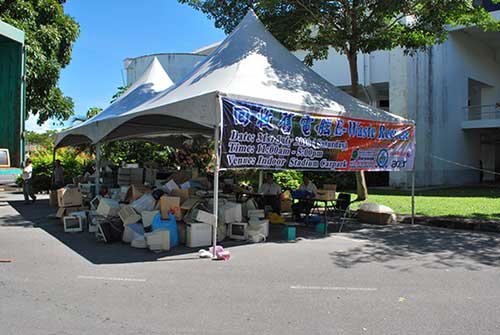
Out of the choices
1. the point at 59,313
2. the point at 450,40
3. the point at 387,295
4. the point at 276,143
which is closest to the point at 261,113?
the point at 276,143

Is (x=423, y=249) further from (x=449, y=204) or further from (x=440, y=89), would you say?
(x=440, y=89)

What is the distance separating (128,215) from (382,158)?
19.4 feet

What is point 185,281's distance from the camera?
562cm

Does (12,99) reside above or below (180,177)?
above

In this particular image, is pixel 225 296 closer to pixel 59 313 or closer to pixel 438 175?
pixel 59 313

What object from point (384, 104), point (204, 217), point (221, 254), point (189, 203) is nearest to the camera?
point (221, 254)

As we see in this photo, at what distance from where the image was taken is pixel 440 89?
72.7 feet

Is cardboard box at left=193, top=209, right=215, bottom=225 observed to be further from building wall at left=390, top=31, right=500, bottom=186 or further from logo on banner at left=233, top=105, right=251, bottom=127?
building wall at left=390, top=31, right=500, bottom=186

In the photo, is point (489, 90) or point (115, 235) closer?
point (115, 235)

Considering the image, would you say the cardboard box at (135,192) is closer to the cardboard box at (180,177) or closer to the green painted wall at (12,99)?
the cardboard box at (180,177)

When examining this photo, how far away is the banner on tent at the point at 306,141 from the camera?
738 cm

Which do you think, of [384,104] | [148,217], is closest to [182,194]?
[148,217]

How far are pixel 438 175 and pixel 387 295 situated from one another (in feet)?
61.9

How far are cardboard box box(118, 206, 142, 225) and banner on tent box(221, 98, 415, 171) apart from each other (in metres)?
2.31
